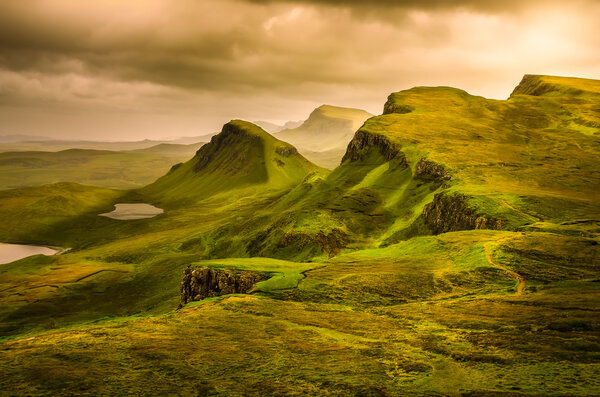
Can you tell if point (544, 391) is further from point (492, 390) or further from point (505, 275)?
point (505, 275)

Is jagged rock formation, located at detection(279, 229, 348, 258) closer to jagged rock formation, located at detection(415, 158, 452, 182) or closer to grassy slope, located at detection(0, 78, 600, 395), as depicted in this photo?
grassy slope, located at detection(0, 78, 600, 395)

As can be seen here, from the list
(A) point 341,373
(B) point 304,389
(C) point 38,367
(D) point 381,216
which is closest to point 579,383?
(A) point 341,373

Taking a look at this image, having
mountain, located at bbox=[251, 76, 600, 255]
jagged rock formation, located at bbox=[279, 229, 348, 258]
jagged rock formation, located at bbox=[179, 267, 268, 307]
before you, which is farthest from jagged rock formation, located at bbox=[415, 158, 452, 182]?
jagged rock formation, located at bbox=[179, 267, 268, 307]

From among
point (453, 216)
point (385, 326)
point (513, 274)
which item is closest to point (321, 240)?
point (453, 216)

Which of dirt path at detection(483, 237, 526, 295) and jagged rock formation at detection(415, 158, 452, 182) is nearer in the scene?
dirt path at detection(483, 237, 526, 295)

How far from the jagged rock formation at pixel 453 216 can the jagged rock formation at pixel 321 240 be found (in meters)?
30.7

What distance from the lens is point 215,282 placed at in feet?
222

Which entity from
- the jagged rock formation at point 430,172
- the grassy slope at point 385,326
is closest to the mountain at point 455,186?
the jagged rock formation at point 430,172

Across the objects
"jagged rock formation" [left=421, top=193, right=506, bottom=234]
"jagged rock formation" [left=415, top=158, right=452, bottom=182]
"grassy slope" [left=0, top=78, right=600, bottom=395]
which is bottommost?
"grassy slope" [left=0, top=78, right=600, bottom=395]

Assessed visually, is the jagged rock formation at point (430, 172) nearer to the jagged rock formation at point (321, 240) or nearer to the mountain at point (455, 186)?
the mountain at point (455, 186)

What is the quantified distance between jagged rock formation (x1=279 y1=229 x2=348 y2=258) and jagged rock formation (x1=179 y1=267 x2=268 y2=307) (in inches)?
2325

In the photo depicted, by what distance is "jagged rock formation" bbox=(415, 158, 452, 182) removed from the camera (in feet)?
447

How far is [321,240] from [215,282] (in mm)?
64930

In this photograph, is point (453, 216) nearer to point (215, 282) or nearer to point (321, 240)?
point (321, 240)
